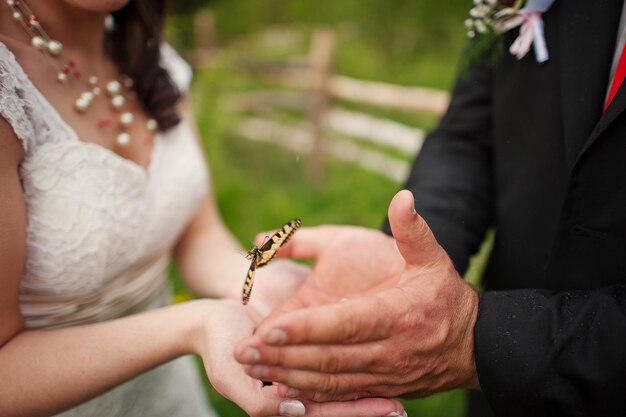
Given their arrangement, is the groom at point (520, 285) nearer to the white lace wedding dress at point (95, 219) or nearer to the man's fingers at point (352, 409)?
the man's fingers at point (352, 409)

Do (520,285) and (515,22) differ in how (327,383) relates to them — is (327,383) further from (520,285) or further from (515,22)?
(515,22)

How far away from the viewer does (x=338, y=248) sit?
1899mm

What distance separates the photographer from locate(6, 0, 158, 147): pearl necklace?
1.68m

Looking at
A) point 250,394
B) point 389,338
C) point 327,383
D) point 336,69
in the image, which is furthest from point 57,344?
point 336,69

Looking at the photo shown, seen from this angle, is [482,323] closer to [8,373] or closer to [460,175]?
[460,175]

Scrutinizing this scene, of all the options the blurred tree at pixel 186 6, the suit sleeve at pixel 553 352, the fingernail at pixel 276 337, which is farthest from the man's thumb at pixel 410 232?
the blurred tree at pixel 186 6

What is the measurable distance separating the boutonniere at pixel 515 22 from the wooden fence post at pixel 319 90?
6.82 m

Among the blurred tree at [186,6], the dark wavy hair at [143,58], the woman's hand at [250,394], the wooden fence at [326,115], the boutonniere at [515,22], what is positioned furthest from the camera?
the wooden fence at [326,115]

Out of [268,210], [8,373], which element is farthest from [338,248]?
[268,210]

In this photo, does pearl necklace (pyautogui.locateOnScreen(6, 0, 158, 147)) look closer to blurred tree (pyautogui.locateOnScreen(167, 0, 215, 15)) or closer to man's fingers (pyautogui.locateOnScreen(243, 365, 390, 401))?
man's fingers (pyautogui.locateOnScreen(243, 365, 390, 401))

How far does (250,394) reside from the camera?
4.58 ft

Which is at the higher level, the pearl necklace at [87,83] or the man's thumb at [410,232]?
the pearl necklace at [87,83]

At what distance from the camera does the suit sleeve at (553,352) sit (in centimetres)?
136

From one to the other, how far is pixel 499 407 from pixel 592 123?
87cm
